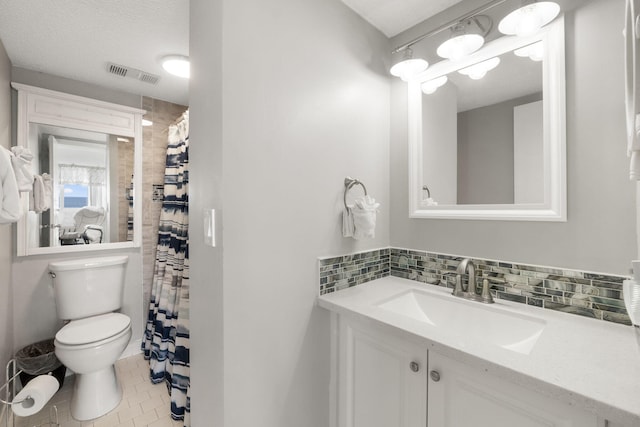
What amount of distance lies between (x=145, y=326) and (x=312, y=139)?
2.43m

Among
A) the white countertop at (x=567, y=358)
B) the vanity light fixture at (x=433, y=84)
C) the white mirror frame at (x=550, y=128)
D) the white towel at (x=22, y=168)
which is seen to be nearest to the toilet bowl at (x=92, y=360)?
the white towel at (x=22, y=168)

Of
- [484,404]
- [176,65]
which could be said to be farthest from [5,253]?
[484,404]

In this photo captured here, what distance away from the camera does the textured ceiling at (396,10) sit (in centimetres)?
136

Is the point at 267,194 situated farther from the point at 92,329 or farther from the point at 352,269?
the point at 92,329

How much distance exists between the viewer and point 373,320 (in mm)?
1025

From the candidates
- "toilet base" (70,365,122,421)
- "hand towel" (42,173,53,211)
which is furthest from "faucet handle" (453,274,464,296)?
"hand towel" (42,173,53,211)

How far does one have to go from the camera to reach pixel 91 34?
1.57 m

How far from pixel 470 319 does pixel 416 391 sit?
43 cm

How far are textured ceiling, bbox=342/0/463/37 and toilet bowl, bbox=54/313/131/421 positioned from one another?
8.13 feet

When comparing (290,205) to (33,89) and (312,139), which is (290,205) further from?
(33,89)

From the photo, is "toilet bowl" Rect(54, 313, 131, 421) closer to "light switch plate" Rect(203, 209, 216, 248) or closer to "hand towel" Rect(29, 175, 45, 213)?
"hand towel" Rect(29, 175, 45, 213)

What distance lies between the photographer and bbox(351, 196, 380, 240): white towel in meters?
1.29

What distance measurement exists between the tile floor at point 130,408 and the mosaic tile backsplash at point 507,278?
1.48m

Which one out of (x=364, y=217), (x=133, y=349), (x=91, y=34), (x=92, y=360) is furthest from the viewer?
(x=133, y=349)
